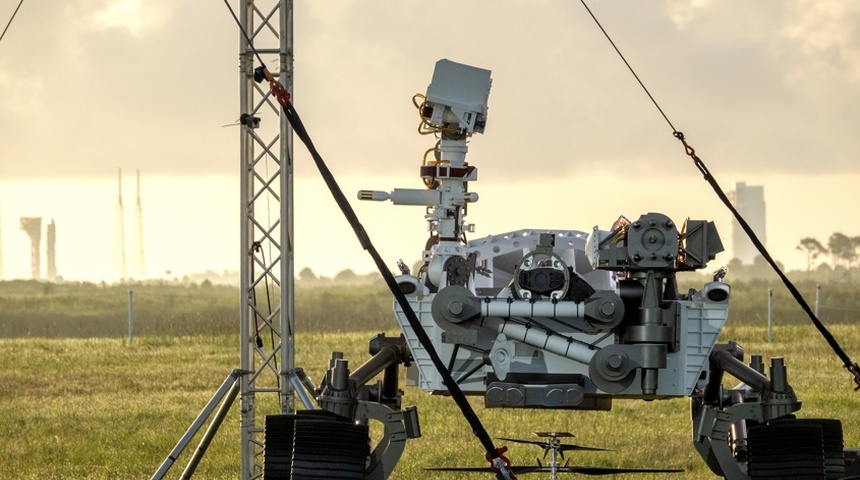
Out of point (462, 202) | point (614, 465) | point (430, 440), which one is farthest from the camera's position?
point (430, 440)

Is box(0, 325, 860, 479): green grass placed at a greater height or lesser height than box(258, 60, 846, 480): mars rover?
lesser

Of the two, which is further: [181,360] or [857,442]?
[181,360]

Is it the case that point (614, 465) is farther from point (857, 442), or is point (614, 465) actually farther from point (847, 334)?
point (847, 334)

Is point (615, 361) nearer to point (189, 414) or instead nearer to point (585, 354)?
point (585, 354)

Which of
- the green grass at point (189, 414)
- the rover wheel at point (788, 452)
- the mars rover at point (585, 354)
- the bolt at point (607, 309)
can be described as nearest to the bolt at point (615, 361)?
the mars rover at point (585, 354)

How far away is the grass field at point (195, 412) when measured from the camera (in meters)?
20.1

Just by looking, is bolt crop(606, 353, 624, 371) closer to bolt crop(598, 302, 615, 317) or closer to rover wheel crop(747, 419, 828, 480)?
bolt crop(598, 302, 615, 317)

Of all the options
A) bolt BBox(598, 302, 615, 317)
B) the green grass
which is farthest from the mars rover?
the green grass

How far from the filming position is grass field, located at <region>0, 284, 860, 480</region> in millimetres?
20125

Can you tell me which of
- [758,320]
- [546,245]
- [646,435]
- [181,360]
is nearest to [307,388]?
[546,245]

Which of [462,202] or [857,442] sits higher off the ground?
[462,202]

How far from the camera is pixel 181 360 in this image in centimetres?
3266

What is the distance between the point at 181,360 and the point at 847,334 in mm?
13996

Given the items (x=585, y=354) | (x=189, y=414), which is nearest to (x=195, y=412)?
(x=189, y=414)
